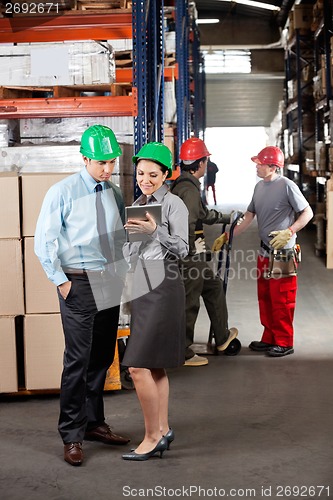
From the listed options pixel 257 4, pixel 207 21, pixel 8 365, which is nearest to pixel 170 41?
pixel 8 365

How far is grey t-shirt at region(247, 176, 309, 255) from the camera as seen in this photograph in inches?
271

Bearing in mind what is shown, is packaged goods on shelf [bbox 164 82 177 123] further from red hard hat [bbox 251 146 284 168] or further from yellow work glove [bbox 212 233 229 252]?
yellow work glove [bbox 212 233 229 252]

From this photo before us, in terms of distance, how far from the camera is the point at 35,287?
5.47 m

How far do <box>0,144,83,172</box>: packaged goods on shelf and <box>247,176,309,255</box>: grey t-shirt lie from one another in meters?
2.00

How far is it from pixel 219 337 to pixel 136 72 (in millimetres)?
2580

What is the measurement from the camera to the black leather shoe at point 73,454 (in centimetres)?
428

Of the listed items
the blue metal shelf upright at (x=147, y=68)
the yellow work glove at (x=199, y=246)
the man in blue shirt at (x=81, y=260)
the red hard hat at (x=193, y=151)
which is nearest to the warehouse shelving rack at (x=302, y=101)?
the blue metal shelf upright at (x=147, y=68)

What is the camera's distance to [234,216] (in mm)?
7051

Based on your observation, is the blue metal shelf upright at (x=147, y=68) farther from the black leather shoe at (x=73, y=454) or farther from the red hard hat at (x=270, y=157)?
the black leather shoe at (x=73, y=454)

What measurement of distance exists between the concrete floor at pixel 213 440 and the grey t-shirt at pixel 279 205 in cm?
122

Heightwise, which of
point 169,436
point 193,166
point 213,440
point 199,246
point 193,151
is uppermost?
point 193,151

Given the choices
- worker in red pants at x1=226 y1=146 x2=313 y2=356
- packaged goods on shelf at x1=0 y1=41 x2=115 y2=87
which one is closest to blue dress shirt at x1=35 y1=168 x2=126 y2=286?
packaged goods on shelf at x1=0 y1=41 x2=115 y2=87

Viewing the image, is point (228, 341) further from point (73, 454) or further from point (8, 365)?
point (73, 454)

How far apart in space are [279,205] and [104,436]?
3125 mm
